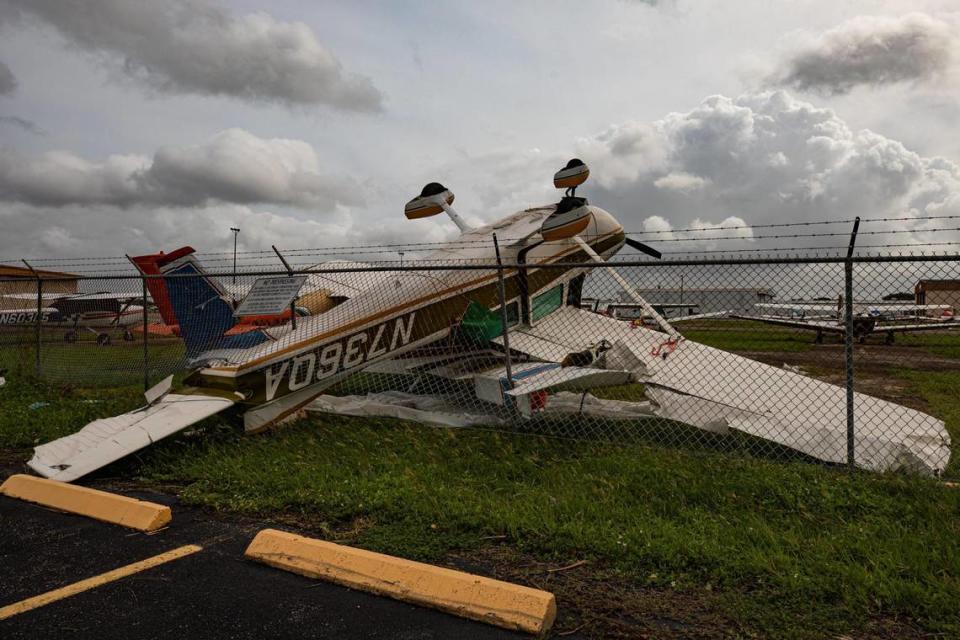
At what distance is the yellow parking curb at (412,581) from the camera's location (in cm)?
271

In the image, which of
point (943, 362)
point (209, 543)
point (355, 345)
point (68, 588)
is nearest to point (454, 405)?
point (355, 345)

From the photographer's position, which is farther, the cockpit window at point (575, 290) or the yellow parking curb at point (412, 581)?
the cockpit window at point (575, 290)

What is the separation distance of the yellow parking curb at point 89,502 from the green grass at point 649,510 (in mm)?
443

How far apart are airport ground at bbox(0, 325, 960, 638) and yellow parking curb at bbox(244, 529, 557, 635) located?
184 millimetres

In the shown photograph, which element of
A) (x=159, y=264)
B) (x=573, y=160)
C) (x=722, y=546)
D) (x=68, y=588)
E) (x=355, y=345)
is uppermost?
(x=573, y=160)

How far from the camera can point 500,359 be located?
811 centimetres

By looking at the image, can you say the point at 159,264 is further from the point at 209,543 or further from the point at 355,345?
the point at 209,543

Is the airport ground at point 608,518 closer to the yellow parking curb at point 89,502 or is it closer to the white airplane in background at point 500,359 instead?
the yellow parking curb at point 89,502

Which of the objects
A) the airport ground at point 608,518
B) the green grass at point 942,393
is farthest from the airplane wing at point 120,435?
the green grass at point 942,393

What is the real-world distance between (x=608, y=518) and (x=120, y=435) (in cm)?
422

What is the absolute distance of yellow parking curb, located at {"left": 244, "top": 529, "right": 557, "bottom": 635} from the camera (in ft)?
8.89

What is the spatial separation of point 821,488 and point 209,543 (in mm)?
4025

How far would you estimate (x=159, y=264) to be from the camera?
29.1 ft

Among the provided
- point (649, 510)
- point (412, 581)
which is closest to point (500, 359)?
point (649, 510)
